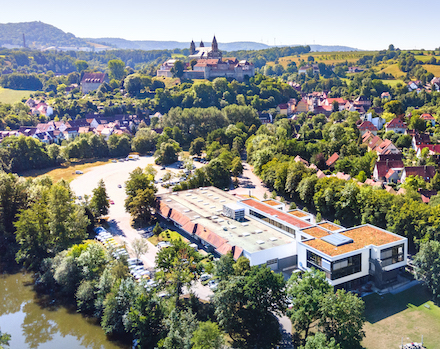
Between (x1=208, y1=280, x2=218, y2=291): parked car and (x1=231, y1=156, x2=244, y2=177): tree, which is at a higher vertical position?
(x1=231, y1=156, x2=244, y2=177): tree

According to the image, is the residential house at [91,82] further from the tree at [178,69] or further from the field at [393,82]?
the field at [393,82]

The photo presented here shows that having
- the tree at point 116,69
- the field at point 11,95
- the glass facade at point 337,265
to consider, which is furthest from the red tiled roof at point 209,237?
the tree at point 116,69

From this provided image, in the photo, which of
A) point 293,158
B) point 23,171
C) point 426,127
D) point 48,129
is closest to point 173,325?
point 293,158

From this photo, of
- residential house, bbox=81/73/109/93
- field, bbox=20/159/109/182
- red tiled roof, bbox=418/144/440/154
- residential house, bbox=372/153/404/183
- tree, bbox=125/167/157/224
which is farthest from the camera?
residential house, bbox=81/73/109/93

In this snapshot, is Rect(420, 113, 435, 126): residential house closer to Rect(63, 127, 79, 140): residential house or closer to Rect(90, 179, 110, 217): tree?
Rect(90, 179, 110, 217): tree

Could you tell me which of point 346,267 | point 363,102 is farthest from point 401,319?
point 363,102

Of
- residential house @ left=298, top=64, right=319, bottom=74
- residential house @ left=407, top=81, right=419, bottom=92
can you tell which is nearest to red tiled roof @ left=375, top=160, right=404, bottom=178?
residential house @ left=407, top=81, right=419, bottom=92

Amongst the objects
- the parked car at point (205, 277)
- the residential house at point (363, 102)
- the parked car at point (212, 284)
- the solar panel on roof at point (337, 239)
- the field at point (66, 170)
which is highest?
the residential house at point (363, 102)

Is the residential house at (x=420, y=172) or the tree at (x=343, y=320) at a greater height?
the residential house at (x=420, y=172)
